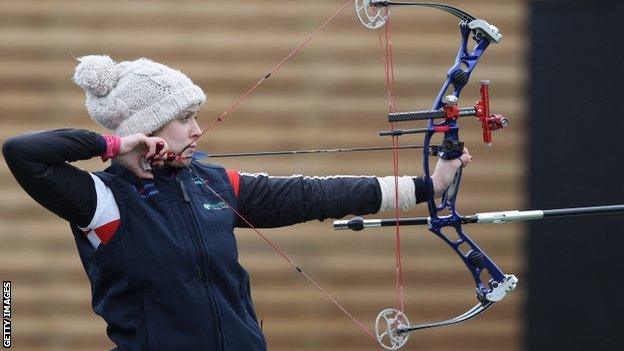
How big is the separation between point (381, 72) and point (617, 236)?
106cm

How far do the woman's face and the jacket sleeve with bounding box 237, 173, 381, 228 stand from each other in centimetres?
20

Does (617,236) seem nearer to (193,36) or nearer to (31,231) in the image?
(193,36)

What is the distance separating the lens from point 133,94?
9.23 ft

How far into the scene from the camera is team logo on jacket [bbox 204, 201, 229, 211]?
280cm

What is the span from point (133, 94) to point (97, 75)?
9 cm

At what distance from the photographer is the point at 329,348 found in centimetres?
449

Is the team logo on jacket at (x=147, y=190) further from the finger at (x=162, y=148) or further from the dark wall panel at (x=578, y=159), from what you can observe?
the dark wall panel at (x=578, y=159)

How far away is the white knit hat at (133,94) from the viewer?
279 centimetres

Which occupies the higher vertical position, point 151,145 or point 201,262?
point 151,145

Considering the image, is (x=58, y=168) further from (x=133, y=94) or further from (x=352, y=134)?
(x=352, y=134)

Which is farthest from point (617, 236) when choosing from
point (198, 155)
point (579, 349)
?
point (198, 155)

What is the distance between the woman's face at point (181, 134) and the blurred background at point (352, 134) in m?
1.58

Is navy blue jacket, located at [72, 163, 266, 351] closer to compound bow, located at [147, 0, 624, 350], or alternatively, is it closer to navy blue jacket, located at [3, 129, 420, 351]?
navy blue jacket, located at [3, 129, 420, 351]

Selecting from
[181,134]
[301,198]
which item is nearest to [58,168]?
[181,134]
